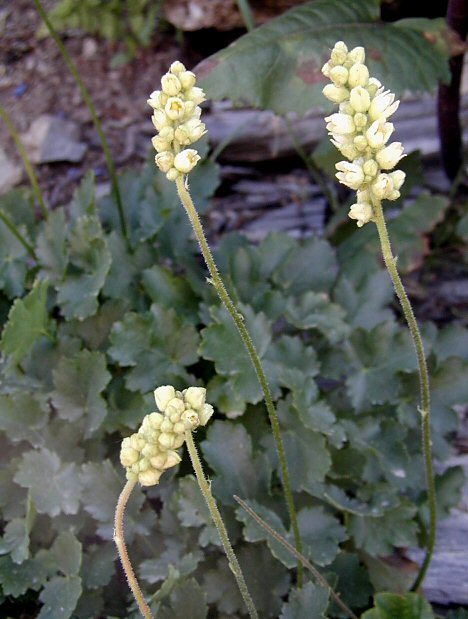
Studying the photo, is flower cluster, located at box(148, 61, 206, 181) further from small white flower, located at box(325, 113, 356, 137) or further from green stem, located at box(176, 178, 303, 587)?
small white flower, located at box(325, 113, 356, 137)

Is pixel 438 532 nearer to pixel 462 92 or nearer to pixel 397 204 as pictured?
pixel 397 204

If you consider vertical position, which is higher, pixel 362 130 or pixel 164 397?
pixel 362 130

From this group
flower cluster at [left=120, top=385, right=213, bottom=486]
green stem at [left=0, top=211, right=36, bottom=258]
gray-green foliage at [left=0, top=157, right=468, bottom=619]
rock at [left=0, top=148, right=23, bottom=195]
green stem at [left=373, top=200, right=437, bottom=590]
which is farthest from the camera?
rock at [left=0, top=148, right=23, bottom=195]

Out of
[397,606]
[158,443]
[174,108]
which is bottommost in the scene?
[397,606]

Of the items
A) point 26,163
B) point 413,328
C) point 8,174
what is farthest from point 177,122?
point 8,174

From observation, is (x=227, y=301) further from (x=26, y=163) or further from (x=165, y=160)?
(x=26, y=163)

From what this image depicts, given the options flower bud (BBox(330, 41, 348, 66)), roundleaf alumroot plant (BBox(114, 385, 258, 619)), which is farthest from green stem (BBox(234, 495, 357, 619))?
flower bud (BBox(330, 41, 348, 66))

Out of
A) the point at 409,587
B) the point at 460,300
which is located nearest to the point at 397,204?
the point at 460,300
